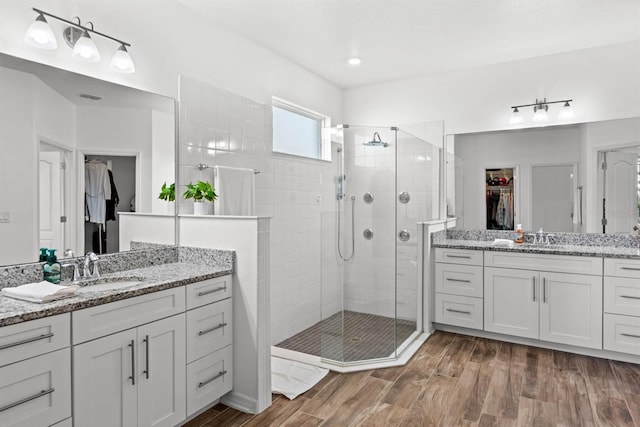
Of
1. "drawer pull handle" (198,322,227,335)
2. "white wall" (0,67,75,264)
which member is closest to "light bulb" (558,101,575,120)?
"drawer pull handle" (198,322,227,335)

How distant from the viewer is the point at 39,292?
1.70 m

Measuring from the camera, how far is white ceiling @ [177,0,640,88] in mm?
2848

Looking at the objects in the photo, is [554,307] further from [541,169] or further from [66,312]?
[66,312]

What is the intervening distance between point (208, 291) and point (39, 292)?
0.84 meters

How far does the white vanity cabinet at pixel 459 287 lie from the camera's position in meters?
3.70

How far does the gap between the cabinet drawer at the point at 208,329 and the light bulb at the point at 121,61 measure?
1.48 metres

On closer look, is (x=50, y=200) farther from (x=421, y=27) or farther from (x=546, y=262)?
(x=546, y=262)

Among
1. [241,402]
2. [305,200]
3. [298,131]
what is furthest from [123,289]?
[298,131]

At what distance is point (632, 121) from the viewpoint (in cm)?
350

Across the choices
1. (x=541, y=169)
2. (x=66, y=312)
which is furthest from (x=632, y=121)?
(x=66, y=312)

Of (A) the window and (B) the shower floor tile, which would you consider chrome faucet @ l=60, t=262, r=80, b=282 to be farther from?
(A) the window

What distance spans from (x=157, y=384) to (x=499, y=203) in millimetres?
3441

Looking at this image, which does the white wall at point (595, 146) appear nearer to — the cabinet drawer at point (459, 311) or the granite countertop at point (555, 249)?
the granite countertop at point (555, 249)

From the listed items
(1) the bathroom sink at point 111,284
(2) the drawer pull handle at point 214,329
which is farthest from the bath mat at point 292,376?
(1) the bathroom sink at point 111,284
